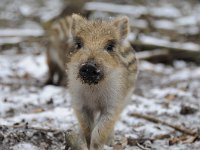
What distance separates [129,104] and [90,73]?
318 centimetres

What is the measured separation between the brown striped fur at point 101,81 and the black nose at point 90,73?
19cm

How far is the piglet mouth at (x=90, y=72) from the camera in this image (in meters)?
4.25

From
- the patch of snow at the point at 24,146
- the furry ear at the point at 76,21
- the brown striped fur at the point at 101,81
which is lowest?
the patch of snow at the point at 24,146

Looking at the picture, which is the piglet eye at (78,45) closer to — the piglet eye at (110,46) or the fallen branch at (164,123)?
the piglet eye at (110,46)

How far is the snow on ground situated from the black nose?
117 cm

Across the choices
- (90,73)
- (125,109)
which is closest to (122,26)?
(90,73)

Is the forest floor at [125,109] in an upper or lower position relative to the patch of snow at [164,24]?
upper

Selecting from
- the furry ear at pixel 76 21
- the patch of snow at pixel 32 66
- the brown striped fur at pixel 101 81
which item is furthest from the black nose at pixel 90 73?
the patch of snow at pixel 32 66

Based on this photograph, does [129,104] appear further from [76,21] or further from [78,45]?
[78,45]

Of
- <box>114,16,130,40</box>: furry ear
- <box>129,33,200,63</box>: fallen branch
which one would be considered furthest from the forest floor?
<box>114,16,130,40</box>: furry ear

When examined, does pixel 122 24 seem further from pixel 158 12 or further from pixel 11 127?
pixel 158 12

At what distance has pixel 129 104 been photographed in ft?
24.4

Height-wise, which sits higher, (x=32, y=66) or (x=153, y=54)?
(x=153, y=54)

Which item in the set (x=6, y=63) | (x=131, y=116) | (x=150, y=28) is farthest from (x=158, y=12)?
(x=131, y=116)
